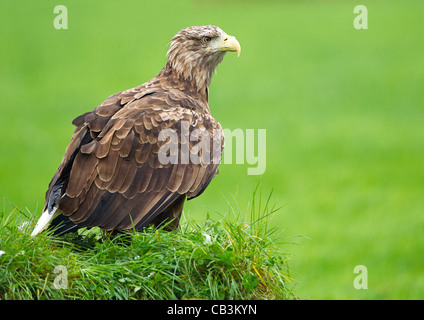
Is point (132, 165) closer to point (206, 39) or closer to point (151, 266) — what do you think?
point (151, 266)

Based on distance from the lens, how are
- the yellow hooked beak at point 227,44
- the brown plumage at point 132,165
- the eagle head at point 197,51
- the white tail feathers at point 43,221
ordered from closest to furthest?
the white tail feathers at point 43,221
the brown plumage at point 132,165
the yellow hooked beak at point 227,44
the eagle head at point 197,51

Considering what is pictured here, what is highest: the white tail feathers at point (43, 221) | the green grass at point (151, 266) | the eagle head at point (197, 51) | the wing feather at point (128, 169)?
the eagle head at point (197, 51)

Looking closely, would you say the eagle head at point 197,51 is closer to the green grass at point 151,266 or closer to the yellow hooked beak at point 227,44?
the yellow hooked beak at point 227,44

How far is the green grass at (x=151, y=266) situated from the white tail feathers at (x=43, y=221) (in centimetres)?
8

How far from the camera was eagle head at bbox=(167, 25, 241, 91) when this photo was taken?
19.4 ft

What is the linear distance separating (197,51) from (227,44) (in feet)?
0.99

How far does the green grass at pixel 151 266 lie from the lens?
4.57 meters

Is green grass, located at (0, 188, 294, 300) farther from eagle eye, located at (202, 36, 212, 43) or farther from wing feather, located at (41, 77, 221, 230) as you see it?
eagle eye, located at (202, 36, 212, 43)

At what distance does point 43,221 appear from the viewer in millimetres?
5059

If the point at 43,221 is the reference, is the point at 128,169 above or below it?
above

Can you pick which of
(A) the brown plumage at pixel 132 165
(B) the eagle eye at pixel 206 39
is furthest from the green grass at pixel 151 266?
(B) the eagle eye at pixel 206 39

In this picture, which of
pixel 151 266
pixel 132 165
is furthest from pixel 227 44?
pixel 151 266

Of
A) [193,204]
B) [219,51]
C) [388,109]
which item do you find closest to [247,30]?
[388,109]

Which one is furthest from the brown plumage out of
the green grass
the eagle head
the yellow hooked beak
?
the yellow hooked beak
